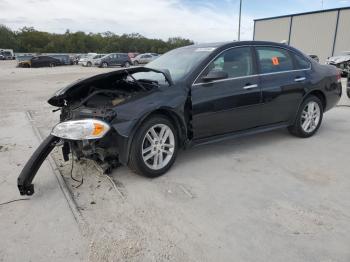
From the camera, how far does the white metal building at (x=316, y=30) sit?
109 ft

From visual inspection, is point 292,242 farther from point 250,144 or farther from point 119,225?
point 250,144

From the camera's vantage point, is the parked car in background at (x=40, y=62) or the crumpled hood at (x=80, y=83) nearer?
the crumpled hood at (x=80, y=83)

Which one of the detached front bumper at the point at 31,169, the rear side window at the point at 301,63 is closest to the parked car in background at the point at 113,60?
the rear side window at the point at 301,63

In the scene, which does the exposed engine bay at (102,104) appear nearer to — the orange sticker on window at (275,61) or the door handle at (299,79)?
the orange sticker on window at (275,61)

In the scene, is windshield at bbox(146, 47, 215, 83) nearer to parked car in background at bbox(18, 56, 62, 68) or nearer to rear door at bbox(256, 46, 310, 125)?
rear door at bbox(256, 46, 310, 125)

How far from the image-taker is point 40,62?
34.4 meters

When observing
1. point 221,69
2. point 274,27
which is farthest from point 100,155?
point 274,27

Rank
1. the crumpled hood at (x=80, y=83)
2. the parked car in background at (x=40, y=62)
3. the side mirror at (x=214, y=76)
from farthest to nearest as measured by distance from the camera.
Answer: the parked car in background at (x=40, y=62)
the side mirror at (x=214, y=76)
the crumpled hood at (x=80, y=83)

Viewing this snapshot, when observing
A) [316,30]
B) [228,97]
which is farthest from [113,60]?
[228,97]

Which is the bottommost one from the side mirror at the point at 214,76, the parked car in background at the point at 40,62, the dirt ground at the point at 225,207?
the parked car in background at the point at 40,62

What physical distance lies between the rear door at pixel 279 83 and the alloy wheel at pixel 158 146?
1.60m

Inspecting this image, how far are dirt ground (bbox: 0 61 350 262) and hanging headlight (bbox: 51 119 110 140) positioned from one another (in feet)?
2.01

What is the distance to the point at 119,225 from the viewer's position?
Answer: 276 cm

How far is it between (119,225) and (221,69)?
8.02 feet
